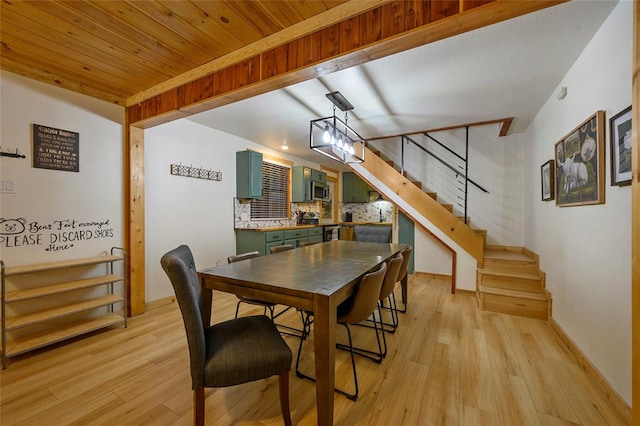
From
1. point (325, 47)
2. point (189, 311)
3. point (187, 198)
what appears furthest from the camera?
point (187, 198)

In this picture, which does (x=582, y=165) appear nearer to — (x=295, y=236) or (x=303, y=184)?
(x=295, y=236)

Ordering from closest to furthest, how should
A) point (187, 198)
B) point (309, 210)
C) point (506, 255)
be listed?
1. point (187, 198)
2. point (506, 255)
3. point (309, 210)

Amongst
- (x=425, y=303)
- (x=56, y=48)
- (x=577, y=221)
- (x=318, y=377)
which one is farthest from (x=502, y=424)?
(x=56, y=48)

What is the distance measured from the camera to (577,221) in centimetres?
214

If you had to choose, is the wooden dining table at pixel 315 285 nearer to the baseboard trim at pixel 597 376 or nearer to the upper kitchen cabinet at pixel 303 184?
the baseboard trim at pixel 597 376

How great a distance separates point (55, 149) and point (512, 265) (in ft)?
17.4

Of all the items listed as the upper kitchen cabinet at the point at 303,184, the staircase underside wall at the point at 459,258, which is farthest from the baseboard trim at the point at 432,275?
the upper kitchen cabinet at the point at 303,184

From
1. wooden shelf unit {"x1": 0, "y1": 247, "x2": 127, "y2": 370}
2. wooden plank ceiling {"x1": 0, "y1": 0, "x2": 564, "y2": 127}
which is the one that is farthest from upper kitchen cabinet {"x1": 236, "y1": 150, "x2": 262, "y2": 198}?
wooden shelf unit {"x1": 0, "y1": 247, "x2": 127, "y2": 370}

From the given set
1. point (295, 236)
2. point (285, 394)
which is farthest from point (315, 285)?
point (295, 236)

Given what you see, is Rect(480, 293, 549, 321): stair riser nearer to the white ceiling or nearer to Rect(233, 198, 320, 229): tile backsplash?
the white ceiling

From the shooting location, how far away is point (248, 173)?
420 cm

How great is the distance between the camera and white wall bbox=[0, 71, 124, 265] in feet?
7.16

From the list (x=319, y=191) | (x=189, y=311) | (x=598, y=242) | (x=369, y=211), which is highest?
(x=319, y=191)

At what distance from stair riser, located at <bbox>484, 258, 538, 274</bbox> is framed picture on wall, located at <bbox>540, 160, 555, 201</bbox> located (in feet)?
2.87
